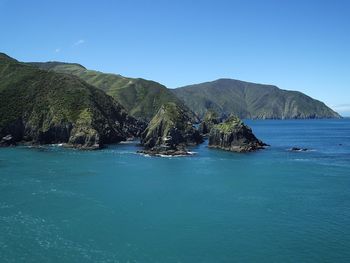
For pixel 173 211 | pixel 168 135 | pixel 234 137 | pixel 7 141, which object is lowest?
pixel 173 211

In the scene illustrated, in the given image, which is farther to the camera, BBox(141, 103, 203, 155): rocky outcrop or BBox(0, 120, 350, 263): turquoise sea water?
BBox(141, 103, 203, 155): rocky outcrop

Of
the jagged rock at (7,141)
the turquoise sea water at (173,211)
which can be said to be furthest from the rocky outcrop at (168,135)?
the jagged rock at (7,141)

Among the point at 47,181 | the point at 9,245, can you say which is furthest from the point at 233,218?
the point at 47,181

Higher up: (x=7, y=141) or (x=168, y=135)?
(x=168, y=135)

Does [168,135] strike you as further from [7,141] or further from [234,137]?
[7,141]

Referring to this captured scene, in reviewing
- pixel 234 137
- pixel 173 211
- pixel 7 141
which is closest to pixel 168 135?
pixel 234 137

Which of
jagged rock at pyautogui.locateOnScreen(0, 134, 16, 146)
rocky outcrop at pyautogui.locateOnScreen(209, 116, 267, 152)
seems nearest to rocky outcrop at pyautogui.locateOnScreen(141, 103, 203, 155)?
rocky outcrop at pyautogui.locateOnScreen(209, 116, 267, 152)

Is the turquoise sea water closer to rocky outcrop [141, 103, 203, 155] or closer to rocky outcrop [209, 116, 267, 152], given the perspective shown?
rocky outcrop [141, 103, 203, 155]
